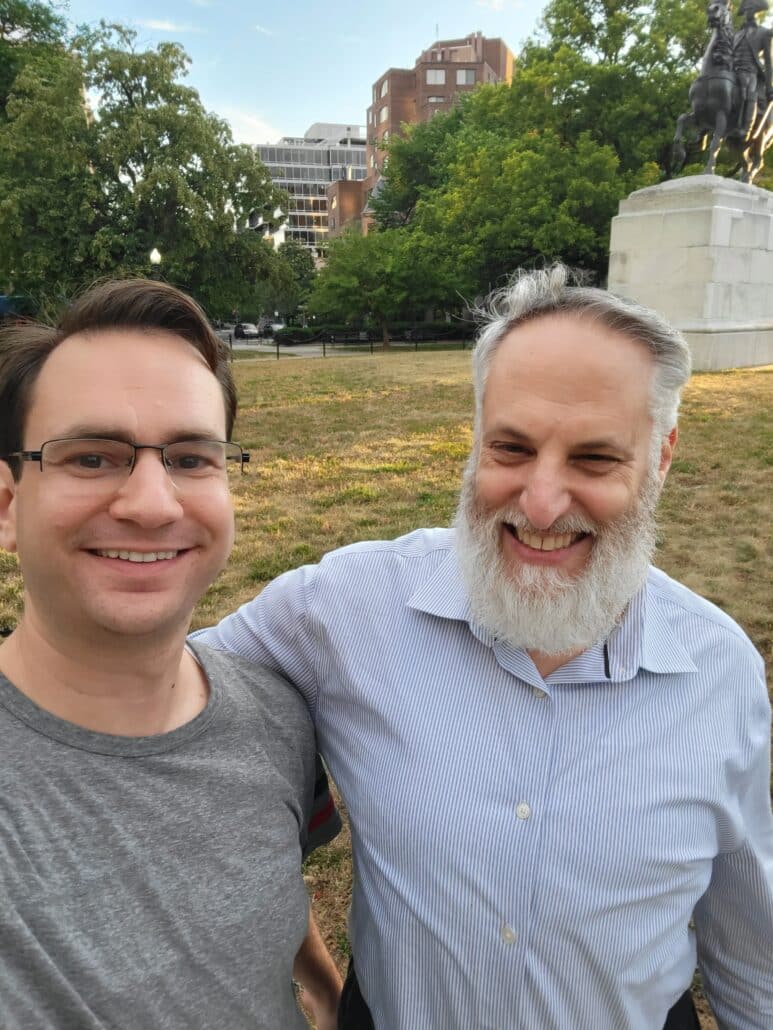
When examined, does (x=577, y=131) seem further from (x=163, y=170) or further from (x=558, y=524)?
(x=558, y=524)

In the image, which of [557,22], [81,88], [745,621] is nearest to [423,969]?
→ [745,621]

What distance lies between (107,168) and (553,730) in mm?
29111

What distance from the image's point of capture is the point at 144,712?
1.30 meters

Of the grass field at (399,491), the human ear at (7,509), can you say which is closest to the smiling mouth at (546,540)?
the human ear at (7,509)

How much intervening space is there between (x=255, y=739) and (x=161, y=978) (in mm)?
449

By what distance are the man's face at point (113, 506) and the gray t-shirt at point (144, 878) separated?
0.66 feet

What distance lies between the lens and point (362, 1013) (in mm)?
1839

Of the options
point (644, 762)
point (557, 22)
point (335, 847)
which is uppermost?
point (557, 22)

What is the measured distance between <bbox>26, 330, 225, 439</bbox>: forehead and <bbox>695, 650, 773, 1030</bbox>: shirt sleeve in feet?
4.57

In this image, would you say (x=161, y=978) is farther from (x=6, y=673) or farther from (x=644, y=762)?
(x=644, y=762)

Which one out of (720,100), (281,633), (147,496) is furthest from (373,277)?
(147,496)

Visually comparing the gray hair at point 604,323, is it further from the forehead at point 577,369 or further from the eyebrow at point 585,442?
the eyebrow at point 585,442

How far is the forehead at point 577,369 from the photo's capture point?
160 centimetres

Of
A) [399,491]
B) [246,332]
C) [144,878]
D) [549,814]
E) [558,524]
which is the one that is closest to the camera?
[144,878]
